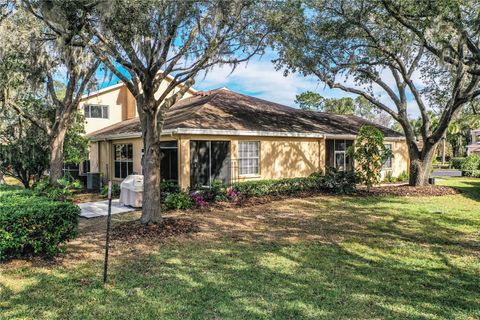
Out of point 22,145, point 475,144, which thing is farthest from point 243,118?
point 475,144

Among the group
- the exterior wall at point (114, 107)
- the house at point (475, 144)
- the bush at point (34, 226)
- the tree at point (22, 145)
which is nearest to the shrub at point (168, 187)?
the bush at point (34, 226)

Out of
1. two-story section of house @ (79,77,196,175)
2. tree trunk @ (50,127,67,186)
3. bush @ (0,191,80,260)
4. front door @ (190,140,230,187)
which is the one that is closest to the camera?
bush @ (0,191,80,260)

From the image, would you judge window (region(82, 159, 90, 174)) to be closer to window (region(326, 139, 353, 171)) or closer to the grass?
the grass

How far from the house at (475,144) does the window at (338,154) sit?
3558 centimetres

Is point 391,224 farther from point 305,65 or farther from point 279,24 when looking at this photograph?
point 305,65

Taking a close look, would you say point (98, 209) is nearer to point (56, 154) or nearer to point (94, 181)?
point (56, 154)

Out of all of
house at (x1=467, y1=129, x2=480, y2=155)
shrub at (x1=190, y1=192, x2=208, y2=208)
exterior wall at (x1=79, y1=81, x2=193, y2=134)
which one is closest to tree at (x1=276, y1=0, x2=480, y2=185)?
shrub at (x1=190, y1=192, x2=208, y2=208)

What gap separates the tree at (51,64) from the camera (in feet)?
31.7

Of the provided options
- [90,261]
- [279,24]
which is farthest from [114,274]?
[279,24]

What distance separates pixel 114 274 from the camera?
5.45m

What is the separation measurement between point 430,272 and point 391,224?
12.3 feet

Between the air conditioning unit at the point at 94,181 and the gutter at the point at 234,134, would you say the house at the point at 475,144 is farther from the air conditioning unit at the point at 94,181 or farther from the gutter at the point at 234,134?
the air conditioning unit at the point at 94,181

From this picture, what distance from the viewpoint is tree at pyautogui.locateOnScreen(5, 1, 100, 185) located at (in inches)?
380

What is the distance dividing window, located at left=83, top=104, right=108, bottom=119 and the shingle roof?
4.36 meters
